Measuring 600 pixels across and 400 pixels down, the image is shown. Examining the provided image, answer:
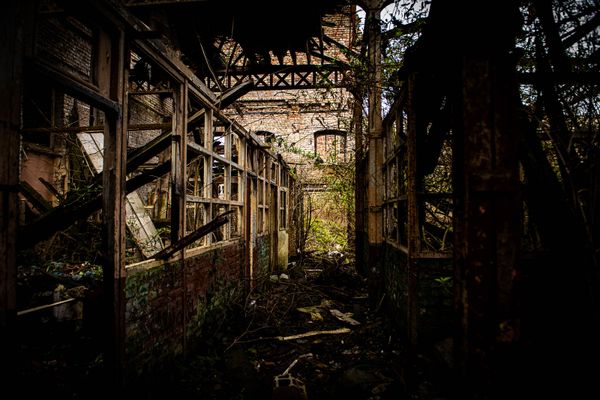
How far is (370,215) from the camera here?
20.3ft

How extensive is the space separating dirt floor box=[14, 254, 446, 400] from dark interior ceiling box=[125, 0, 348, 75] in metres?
4.56

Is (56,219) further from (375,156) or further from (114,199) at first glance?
(375,156)

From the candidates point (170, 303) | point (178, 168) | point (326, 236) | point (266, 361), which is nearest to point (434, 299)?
point (266, 361)

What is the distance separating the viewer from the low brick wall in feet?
9.26

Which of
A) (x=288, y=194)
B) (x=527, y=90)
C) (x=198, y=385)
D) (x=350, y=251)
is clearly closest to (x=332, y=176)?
(x=288, y=194)

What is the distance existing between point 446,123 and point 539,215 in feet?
4.12

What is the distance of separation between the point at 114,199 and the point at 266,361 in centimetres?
262

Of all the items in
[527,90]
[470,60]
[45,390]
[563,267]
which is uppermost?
[527,90]

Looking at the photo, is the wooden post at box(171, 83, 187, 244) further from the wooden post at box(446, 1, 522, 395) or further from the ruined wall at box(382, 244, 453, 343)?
the wooden post at box(446, 1, 522, 395)

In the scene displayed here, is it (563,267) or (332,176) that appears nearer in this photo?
(563,267)

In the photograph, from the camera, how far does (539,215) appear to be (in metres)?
2.12

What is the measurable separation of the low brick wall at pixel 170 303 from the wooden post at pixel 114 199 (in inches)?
5.3

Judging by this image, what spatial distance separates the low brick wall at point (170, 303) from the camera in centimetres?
282

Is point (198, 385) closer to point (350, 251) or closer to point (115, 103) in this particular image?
point (115, 103)
